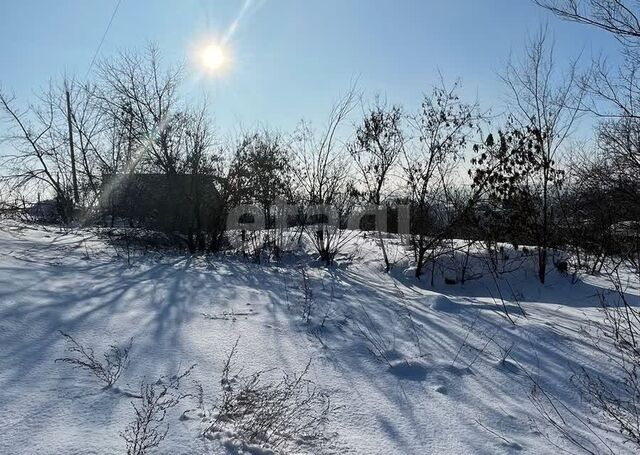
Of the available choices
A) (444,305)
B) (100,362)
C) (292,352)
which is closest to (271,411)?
(292,352)

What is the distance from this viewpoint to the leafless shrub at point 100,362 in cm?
252

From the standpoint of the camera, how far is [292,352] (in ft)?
11.1

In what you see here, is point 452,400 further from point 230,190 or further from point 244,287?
point 230,190

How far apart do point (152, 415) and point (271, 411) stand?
0.59 m

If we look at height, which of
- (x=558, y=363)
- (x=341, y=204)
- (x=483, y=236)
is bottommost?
(x=558, y=363)

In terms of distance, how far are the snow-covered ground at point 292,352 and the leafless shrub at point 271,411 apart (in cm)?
8

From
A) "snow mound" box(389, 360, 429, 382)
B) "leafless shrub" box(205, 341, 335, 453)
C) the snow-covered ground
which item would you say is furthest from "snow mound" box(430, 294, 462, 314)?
"leafless shrub" box(205, 341, 335, 453)

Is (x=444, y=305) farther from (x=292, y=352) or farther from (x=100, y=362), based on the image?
(x=100, y=362)

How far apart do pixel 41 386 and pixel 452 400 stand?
2.34m

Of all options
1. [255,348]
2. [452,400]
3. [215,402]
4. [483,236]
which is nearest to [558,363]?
[452,400]

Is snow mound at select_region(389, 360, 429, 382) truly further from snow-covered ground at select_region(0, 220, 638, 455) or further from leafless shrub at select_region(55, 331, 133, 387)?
leafless shrub at select_region(55, 331, 133, 387)

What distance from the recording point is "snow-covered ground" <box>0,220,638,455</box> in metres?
Answer: 2.20

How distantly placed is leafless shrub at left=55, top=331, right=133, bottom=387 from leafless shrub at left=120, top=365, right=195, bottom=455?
21 cm

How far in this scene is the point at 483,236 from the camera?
8.57 m
